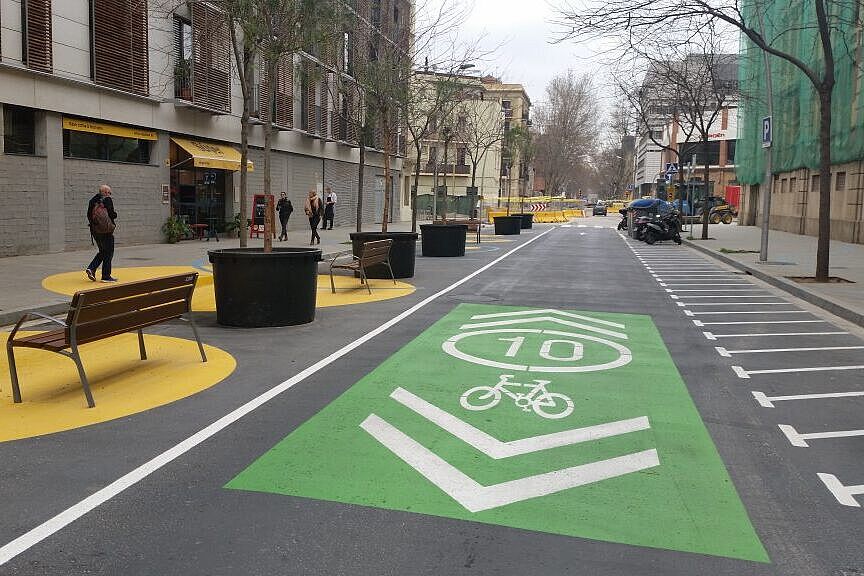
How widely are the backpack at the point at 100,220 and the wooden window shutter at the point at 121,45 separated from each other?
28.7 feet

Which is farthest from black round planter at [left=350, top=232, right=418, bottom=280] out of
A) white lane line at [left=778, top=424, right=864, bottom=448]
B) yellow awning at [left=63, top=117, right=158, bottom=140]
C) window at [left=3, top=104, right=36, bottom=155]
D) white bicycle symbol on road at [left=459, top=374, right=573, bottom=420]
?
white lane line at [left=778, top=424, right=864, bottom=448]

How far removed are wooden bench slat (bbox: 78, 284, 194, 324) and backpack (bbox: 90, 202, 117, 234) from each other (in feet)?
20.5

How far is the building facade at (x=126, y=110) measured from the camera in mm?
17953

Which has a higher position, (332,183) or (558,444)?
(332,183)

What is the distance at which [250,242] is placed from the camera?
25.6m

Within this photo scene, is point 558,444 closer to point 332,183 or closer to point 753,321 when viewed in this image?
point 753,321

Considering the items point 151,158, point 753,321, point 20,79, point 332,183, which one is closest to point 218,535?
point 753,321

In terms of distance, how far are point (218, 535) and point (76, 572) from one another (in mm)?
623

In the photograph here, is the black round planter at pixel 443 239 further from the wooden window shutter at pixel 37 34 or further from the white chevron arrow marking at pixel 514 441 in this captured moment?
the white chevron arrow marking at pixel 514 441

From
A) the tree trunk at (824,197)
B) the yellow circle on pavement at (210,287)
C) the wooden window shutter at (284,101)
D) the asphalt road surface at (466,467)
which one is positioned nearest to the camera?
the asphalt road surface at (466,467)

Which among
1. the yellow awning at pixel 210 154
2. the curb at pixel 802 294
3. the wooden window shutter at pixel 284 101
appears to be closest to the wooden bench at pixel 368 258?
the curb at pixel 802 294

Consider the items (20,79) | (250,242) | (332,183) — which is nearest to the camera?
(20,79)

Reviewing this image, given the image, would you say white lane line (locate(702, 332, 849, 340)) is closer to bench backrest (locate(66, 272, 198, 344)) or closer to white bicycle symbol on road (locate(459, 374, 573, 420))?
white bicycle symbol on road (locate(459, 374, 573, 420))

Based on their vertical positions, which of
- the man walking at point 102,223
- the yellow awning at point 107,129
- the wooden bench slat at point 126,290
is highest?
the yellow awning at point 107,129
